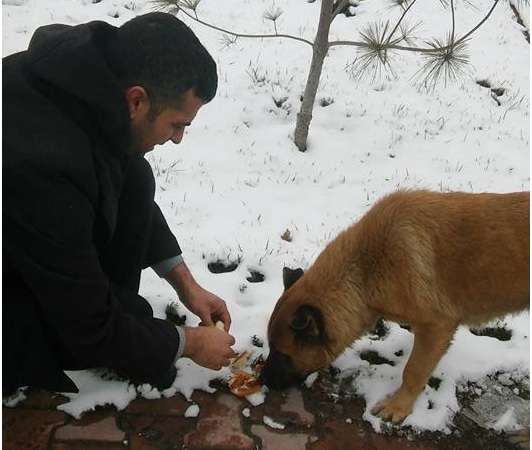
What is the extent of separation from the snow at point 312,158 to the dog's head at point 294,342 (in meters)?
0.24

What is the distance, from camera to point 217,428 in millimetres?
3137

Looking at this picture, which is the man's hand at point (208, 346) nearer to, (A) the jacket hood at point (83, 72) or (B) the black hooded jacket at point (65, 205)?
(B) the black hooded jacket at point (65, 205)

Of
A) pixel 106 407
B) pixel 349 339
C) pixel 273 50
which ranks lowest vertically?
Answer: pixel 106 407

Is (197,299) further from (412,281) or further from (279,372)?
(412,281)

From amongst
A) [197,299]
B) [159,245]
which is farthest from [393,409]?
[159,245]

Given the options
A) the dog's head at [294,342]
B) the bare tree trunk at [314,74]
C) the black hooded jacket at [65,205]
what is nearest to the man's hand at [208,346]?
the black hooded jacket at [65,205]

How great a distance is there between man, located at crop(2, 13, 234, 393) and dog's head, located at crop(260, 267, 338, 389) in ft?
1.12

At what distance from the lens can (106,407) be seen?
3150 mm

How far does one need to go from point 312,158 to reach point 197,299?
285 centimetres

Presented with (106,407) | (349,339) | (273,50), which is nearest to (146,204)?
(106,407)

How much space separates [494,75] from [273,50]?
2918 millimetres

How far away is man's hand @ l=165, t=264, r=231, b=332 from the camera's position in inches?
133

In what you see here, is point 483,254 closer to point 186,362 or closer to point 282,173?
point 186,362

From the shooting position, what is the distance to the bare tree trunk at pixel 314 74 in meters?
5.23
